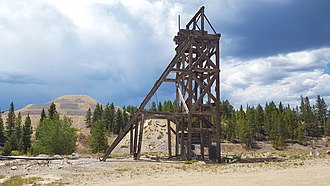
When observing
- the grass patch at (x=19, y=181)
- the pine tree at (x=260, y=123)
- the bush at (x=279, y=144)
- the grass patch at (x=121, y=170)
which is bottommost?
the grass patch at (x=19, y=181)

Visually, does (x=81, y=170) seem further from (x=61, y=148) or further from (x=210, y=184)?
(x=61, y=148)

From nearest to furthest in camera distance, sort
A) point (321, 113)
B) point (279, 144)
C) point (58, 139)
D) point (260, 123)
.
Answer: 1. point (58, 139)
2. point (279, 144)
3. point (260, 123)
4. point (321, 113)

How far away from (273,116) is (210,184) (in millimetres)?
104125

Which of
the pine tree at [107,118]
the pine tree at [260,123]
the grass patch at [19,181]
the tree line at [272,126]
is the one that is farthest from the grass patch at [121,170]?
the pine tree at [107,118]

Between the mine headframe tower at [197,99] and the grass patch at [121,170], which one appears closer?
the grass patch at [121,170]

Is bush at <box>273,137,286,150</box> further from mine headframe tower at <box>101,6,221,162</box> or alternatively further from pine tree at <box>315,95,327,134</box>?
mine headframe tower at <box>101,6,221,162</box>

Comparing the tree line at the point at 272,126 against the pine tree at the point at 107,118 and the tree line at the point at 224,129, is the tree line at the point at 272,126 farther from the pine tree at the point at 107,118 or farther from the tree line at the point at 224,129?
the pine tree at the point at 107,118

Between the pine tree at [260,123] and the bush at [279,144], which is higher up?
the pine tree at [260,123]

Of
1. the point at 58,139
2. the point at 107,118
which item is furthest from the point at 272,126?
the point at 58,139

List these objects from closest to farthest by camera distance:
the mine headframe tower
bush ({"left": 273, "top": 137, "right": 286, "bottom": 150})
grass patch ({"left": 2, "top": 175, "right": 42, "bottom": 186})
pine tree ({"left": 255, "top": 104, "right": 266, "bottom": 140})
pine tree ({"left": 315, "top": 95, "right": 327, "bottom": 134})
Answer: grass patch ({"left": 2, "top": 175, "right": 42, "bottom": 186}) < the mine headframe tower < bush ({"left": 273, "top": 137, "right": 286, "bottom": 150}) < pine tree ({"left": 255, "top": 104, "right": 266, "bottom": 140}) < pine tree ({"left": 315, "top": 95, "right": 327, "bottom": 134})

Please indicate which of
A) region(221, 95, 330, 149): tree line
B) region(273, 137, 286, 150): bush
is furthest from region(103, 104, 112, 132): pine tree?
region(273, 137, 286, 150): bush

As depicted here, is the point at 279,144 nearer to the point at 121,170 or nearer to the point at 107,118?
the point at 107,118

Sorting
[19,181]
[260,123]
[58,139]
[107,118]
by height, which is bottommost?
[19,181]

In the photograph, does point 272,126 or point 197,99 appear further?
point 272,126
